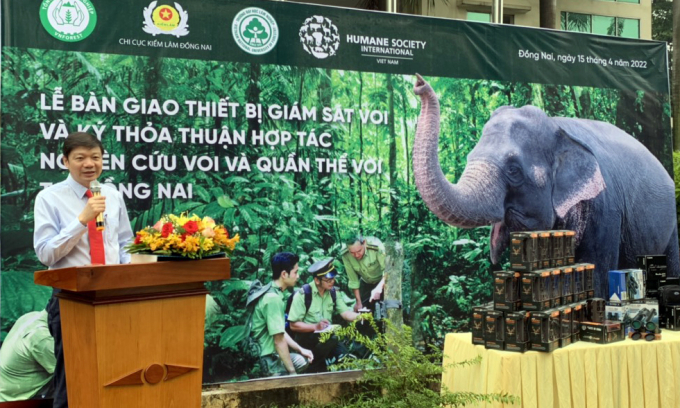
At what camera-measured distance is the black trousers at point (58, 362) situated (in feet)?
11.2

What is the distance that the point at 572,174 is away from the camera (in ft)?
→ 22.9

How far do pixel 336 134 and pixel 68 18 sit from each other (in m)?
2.18

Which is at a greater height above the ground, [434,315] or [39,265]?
[39,265]

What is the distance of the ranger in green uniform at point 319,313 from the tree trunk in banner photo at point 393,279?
0.34m

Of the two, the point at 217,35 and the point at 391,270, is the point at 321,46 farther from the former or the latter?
the point at 391,270

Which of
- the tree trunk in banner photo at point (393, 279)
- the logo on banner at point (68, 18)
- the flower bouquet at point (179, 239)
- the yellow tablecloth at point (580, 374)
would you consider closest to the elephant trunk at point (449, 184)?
the tree trunk in banner photo at point (393, 279)

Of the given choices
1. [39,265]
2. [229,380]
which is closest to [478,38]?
[229,380]

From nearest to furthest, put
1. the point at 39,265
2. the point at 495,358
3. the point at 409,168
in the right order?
the point at 495,358 → the point at 39,265 → the point at 409,168

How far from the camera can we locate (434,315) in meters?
6.38

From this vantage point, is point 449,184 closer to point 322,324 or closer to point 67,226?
point 322,324

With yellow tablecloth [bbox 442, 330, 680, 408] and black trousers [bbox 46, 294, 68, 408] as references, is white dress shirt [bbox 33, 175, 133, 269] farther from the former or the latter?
yellow tablecloth [bbox 442, 330, 680, 408]

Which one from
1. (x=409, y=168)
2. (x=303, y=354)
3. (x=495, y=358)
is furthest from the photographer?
(x=409, y=168)

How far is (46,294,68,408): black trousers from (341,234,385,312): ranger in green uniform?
2.78 metres

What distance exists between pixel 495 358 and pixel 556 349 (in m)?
0.43
